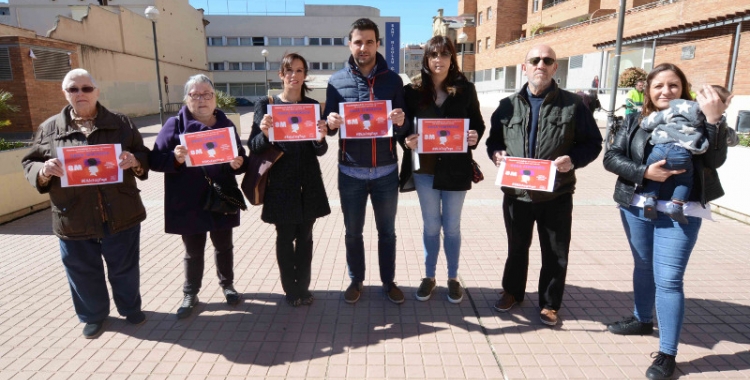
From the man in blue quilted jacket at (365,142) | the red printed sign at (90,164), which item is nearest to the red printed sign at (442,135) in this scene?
the man in blue quilted jacket at (365,142)

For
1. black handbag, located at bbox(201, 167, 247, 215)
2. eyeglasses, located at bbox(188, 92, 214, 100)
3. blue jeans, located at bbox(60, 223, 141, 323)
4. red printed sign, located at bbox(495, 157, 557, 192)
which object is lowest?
blue jeans, located at bbox(60, 223, 141, 323)

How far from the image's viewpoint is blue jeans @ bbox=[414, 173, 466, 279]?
12.5ft

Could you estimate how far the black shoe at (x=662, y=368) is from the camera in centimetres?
292

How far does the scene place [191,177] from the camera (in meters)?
3.66

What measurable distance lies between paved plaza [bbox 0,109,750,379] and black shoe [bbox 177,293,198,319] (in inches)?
2.4

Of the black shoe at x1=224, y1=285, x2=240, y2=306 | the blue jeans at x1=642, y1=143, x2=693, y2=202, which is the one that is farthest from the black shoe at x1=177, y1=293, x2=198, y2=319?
the blue jeans at x1=642, y1=143, x2=693, y2=202

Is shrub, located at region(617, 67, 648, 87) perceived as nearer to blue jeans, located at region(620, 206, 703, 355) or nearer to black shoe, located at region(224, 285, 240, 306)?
blue jeans, located at region(620, 206, 703, 355)

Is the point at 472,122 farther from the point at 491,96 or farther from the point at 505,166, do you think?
the point at 491,96

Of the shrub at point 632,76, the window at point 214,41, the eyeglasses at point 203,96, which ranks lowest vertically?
the eyeglasses at point 203,96

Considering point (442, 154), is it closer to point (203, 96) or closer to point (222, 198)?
point (222, 198)

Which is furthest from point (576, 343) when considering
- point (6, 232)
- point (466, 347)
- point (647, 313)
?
point (6, 232)

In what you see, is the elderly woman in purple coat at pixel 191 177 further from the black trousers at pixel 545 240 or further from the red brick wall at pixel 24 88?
the red brick wall at pixel 24 88

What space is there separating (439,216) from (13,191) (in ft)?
21.3

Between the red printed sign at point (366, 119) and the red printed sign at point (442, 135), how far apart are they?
10.6 inches
